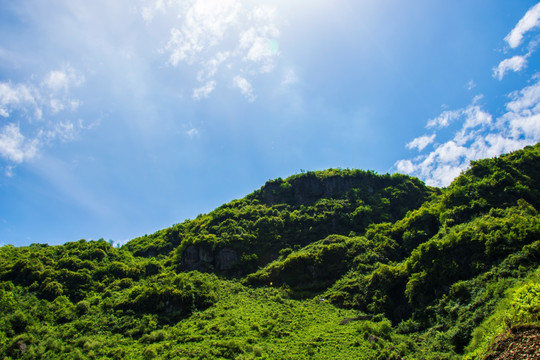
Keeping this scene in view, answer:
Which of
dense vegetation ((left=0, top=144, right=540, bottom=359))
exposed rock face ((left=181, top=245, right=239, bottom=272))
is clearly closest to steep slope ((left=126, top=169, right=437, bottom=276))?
exposed rock face ((left=181, top=245, right=239, bottom=272))

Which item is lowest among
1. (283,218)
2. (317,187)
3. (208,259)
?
(208,259)

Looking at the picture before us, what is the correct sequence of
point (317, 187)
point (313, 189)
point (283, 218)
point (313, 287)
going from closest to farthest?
point (313, 287) → point (283, 218) → point (313, 189) → point (317, 187)

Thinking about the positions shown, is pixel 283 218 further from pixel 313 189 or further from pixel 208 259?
pixel 208 259

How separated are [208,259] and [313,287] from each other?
30.2m

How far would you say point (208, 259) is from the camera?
3187 inches

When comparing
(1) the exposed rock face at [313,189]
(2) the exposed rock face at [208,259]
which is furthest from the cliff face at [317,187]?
(2) the exposed rock face at [208,259]

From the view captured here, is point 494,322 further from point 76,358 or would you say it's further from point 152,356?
point 76,358

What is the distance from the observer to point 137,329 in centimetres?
5022

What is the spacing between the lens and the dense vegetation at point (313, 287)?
38.5 meters

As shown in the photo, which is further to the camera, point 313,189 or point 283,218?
point 313,189

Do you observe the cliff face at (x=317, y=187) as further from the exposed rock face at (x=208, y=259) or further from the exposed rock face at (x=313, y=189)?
the exposed rock face at (x=208, y=259)

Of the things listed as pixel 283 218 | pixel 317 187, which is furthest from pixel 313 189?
pixel 283 218

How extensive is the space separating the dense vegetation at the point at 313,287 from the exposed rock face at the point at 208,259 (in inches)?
14.7

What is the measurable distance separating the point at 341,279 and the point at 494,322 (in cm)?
3574
